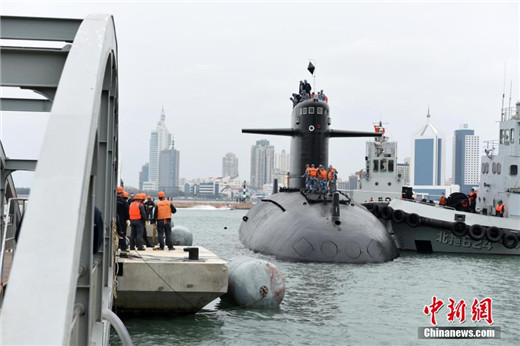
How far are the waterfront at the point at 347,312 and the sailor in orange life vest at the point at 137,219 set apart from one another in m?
2.26

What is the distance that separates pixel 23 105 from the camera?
9492 millimetres

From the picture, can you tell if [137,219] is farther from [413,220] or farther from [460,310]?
[413,220]

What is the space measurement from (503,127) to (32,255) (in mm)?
32945

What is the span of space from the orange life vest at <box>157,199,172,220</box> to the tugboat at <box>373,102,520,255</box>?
1755cm

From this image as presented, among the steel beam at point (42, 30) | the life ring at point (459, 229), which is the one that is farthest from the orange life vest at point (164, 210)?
the life ring at point (459, 229)

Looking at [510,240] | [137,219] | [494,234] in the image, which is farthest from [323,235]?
[510,240]

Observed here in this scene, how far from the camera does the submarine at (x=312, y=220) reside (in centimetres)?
2244

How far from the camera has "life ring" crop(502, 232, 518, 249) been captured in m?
29.0

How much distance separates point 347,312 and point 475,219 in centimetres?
1750

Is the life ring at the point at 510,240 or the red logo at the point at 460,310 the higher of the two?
the life ring at the point at 510,240

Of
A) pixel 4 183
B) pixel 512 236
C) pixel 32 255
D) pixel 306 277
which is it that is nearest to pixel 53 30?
pixel 32 255

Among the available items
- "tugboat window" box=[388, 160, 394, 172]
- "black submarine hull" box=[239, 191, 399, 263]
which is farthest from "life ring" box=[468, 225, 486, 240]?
"tugboat window" box=[388, 160, 394, 172]

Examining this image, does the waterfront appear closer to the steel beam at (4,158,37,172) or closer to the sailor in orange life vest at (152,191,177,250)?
the sailor in orange life vest at (152,191,177,250)

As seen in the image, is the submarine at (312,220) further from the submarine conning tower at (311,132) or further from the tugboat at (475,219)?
the tugboat at (475,219)
